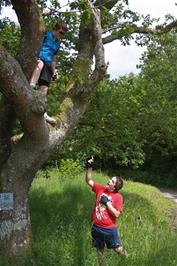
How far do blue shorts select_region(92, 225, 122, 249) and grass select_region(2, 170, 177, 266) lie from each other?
25 centimetres

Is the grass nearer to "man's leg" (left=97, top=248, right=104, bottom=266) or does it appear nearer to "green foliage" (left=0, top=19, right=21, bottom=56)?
"man's leg" (left=97, top=248, right=104, bottom=266)

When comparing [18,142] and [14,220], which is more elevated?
[18,142]

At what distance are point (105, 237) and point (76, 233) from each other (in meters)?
1.73

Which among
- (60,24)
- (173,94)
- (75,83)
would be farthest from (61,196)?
(173,94)

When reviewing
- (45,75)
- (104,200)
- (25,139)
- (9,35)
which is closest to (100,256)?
(104,200)

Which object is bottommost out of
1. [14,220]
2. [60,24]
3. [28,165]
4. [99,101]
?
[14,220]

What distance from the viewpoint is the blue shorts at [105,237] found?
26.3 feet

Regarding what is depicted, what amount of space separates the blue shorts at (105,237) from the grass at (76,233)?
10.0 inches

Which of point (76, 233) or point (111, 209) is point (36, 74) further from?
point (76, 233)

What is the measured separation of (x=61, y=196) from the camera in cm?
1348

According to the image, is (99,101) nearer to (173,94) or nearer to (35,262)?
(35,262)

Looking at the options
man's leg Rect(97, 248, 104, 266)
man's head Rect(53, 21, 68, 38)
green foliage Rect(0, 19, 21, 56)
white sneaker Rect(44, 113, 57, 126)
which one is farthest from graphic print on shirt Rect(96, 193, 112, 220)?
green foliage Rect(0, 19, 21, 56)

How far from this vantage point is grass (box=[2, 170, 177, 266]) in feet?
26.8

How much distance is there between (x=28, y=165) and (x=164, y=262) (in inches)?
98.6
